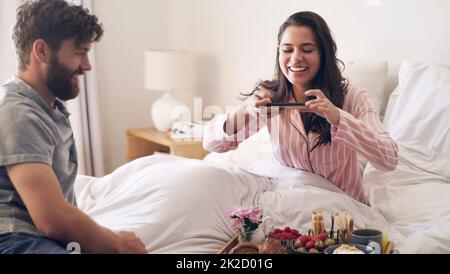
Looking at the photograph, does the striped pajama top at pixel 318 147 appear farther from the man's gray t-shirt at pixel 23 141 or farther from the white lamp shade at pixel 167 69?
the white lamp shade at pixel 167 69

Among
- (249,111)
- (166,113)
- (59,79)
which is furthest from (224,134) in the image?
(166,113)

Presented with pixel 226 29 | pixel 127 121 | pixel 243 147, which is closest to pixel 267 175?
pixel 243 147

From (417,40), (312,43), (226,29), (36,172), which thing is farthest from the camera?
(226,29)

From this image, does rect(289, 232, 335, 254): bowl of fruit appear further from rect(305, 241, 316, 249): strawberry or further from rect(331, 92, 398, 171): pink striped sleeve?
rect(331, 92, 398, 171): pink striped sleeve

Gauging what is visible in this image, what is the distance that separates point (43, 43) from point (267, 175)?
878mm

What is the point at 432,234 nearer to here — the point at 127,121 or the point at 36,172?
the point at 36,172

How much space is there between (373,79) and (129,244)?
1.39 metres

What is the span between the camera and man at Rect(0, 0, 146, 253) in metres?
1.13

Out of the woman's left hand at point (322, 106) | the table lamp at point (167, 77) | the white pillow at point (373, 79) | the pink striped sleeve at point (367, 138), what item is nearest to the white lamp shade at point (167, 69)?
the table lamp at point (167, 77)

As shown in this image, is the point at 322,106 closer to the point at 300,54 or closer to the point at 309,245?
the point at 300,54

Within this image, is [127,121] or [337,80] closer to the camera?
[337,80]

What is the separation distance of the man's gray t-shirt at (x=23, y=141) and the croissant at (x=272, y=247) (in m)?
0.46

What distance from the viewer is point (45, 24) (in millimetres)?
1232

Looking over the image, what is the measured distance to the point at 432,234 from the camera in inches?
55.7
